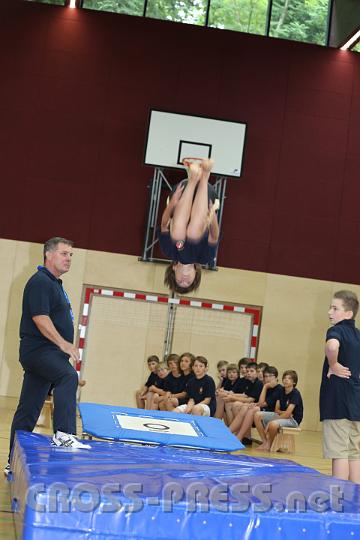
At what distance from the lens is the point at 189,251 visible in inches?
301

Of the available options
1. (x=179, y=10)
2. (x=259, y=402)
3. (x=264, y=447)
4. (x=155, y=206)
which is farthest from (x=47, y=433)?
(x=179, y=10)

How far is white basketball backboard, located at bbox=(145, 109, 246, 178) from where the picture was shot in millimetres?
14023

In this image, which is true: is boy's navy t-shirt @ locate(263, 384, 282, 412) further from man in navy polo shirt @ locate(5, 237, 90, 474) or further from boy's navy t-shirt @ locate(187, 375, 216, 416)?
man in navy polo shirt @ locate(5, 237, 90, 474)

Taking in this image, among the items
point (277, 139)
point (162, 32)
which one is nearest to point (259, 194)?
point (277, 139)

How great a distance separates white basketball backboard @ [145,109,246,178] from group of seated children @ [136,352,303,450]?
3837 mm

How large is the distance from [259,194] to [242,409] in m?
5.39

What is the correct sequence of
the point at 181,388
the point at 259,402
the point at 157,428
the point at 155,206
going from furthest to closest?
the point at 155,206 < the point at 259,402 < the point at 181,388 < the point at 157,428

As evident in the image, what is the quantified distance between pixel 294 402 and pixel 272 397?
37cm

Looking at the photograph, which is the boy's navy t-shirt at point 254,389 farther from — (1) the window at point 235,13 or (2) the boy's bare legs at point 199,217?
(1) the window at point 235,13

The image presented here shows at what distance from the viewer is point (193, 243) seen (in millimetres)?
7641

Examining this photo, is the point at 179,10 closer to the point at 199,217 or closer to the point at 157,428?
the point at 199,217

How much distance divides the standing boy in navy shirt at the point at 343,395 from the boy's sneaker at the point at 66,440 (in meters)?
2.06

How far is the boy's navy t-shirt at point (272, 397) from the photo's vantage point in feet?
38.3

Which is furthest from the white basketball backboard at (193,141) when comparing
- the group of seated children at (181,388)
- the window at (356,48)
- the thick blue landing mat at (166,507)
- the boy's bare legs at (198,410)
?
the thick blue landing mat at (166,507)
